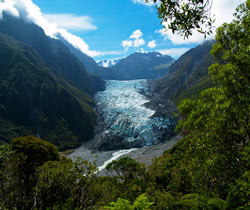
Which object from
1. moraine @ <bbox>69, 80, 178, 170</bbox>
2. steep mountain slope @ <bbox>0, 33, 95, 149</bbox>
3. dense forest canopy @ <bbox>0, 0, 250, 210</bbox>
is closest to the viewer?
dense forest canopy @ <bbox>0, 0, 250, 210</bbox>

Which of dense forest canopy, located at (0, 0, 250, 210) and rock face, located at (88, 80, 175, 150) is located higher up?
dense forest canopy, located at (0, 0, 250, 210)

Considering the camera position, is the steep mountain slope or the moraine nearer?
the moraine

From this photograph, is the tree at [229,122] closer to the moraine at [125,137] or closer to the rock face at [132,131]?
the moraine at [125,137]

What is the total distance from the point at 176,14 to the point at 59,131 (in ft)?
498

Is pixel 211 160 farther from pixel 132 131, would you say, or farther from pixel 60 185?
pixel 132 131

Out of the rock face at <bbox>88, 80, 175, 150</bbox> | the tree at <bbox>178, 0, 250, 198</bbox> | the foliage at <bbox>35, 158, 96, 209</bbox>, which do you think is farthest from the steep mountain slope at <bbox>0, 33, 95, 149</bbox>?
the tree at <bbox>178, 0, 250, 198</bbox>

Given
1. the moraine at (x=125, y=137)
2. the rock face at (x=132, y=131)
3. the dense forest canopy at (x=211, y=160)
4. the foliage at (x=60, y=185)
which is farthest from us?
the rock face at (x=132, y=131)

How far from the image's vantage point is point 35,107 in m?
155

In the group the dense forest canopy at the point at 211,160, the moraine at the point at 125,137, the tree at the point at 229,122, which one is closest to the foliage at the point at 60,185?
the dense forest canopy at the point at 211,160

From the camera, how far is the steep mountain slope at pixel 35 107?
133 meters

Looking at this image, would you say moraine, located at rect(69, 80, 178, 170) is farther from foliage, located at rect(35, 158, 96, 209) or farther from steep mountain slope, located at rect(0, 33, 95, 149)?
foliage, located at rect(35, 158, 96, 209)

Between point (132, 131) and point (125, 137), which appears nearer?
point (125, 137)

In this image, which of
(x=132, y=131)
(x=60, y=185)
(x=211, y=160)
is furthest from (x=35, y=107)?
(x=211, y=160)

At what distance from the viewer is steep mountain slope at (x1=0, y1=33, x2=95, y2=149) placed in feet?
437
